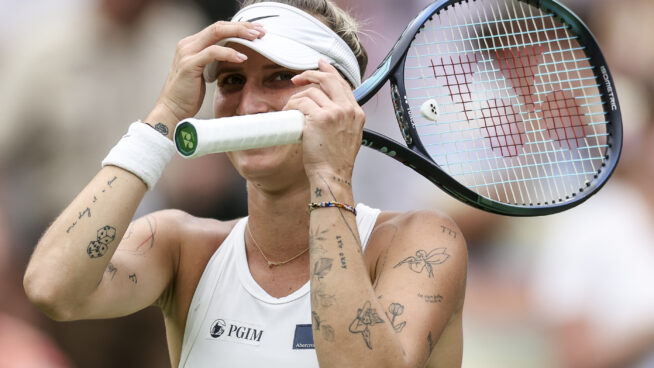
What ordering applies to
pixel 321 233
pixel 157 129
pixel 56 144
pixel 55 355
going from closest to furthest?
pixel 321 233, pixel 157 129, pixel 55 355, pixel 56 144

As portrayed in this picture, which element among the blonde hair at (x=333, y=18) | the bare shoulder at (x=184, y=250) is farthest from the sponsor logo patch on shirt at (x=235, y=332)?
the blonde hair at (x=333, y=18)

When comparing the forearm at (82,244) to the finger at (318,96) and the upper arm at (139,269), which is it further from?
the finger at (318,96)

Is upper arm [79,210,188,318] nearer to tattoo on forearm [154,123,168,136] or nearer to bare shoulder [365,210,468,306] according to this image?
tattoo on forearm [154,123,168,136]

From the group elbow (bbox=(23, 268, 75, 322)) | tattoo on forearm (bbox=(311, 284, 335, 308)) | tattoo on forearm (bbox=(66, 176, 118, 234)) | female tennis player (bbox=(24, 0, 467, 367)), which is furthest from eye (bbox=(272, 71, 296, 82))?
elbow (bbox=(23, 268, 75, 322))

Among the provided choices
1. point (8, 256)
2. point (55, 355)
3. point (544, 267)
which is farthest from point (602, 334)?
point (8, 256)

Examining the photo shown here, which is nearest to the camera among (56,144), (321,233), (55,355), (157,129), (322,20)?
(321,233)

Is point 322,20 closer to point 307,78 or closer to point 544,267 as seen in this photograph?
point 307,78

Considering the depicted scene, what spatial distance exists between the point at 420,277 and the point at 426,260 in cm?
6

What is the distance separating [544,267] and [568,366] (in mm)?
436

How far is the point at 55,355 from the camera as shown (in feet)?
10.6

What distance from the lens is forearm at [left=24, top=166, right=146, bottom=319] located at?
173cm

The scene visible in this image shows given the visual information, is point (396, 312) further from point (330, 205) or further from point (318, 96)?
point (318, 96)

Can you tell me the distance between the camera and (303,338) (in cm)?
185

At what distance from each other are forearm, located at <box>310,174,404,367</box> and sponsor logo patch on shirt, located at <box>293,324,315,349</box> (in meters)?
0.25
